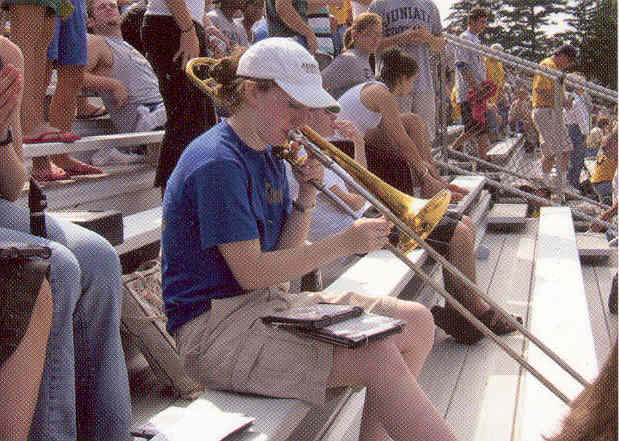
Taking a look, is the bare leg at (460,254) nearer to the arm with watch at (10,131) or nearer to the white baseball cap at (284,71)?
the white baseball cap at (284,71)

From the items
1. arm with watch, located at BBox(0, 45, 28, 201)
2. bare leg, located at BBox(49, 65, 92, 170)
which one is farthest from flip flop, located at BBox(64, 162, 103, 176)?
arm with watch, located at BBox(0, 45, 28, 201)

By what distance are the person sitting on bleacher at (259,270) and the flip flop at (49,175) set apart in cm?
128

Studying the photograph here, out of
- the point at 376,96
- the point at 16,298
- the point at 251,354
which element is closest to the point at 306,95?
the point at 251,354

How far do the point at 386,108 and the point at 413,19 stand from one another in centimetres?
135

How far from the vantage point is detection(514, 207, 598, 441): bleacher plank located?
10.3ft

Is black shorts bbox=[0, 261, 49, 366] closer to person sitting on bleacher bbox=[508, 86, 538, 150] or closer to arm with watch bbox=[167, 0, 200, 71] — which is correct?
arm with watch bbox=[167, 0, 200, 71]

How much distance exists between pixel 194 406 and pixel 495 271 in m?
3.96

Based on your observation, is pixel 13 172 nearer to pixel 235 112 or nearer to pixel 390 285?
pixel 235 112

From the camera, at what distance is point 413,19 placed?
5828 mm

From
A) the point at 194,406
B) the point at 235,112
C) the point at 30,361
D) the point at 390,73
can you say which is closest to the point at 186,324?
the point at 194,406

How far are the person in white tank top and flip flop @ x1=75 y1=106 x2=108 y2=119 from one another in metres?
1.41

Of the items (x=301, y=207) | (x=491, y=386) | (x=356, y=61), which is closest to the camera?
(x=301, y=207)

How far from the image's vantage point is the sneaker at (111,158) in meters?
4.29

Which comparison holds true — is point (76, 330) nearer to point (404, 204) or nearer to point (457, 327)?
point (404, 204)
